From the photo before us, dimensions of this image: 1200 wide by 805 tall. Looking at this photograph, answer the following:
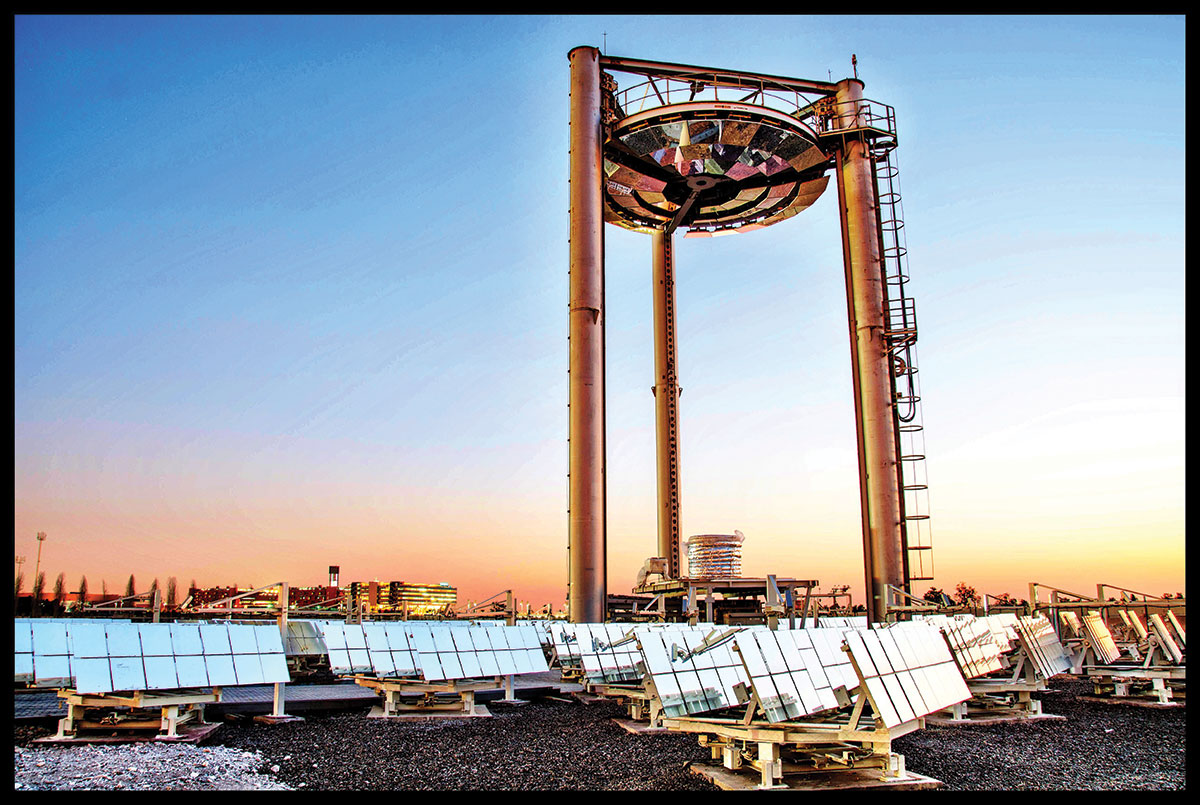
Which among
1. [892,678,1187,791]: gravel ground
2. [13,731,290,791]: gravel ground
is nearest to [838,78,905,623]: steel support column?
[892,678,1187,791]: gravel ground

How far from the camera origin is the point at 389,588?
58750 mm

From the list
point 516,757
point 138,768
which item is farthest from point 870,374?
point 138,768

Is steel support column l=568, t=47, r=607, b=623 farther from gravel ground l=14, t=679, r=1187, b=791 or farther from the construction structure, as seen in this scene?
gravel ground l=14, t=679, r=1187, b=791

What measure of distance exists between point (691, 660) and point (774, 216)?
113 ft

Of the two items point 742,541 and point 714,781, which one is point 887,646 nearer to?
point 714,781

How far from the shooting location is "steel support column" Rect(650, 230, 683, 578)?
112 feet

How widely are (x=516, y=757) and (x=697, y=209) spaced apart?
3370 cm

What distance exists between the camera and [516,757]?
9.45m

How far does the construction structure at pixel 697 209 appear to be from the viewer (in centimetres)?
2675

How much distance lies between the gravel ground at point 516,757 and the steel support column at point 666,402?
20.8 metres

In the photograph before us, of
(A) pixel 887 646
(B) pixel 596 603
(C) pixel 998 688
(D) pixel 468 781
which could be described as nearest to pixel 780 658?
(A) pixel 887 646

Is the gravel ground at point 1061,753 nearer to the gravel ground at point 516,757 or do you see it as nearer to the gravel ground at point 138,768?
the gravel ground at point 516,757

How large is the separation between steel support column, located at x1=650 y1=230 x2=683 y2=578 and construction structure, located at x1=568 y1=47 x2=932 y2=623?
2.4 inches

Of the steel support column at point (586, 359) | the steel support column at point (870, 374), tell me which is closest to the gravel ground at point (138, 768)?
the steel support column at point (586, 359)
